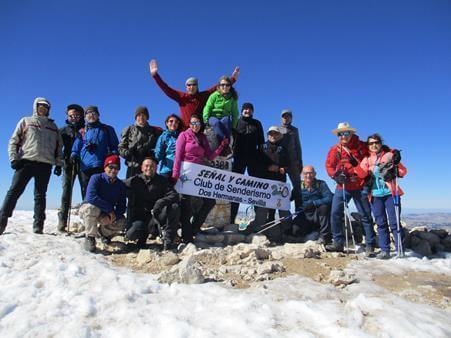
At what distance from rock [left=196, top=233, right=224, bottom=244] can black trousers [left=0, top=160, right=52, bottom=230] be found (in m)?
3.97

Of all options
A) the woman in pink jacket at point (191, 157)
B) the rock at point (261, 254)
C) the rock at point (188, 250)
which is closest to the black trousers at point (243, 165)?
the woman in pink jacket at point (191, 157)

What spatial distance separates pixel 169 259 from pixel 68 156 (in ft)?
15.2

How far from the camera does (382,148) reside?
25.7 feet

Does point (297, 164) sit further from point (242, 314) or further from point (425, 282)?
point (242, 314)

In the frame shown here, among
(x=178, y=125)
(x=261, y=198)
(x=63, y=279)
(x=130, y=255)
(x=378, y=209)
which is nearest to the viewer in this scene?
(x=63, y=279)

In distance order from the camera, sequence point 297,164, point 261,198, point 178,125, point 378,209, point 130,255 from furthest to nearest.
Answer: point 297,164
point 261,198
point 178,125
point 378,209
point 130,255

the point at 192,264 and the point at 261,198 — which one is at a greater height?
the point at 261,198

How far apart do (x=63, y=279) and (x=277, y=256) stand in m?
4.01

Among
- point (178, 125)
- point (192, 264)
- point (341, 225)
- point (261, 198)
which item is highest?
point (178, 125)

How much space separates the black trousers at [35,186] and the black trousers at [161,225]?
2.71 m

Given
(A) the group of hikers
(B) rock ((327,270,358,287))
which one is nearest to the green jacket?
(A) the group of hikers

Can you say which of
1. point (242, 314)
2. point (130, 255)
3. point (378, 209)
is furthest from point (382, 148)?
point (130, 255)

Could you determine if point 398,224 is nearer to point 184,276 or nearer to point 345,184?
point 345,184

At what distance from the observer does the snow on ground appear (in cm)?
343
